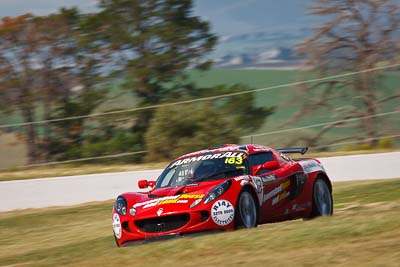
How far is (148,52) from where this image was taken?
3684cm

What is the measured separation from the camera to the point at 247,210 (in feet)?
39.1

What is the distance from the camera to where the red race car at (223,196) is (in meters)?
11.5

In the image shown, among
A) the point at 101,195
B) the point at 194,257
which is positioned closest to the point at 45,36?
the point at 101,195

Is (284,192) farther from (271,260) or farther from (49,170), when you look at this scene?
(49,170)

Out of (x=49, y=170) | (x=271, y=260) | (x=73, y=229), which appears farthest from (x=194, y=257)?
(x=49, y=170)

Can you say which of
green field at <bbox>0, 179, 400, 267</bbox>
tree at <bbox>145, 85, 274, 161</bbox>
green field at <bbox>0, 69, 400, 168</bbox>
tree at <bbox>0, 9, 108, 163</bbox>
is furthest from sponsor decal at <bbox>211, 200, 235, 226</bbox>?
tree at <bbox>0, 9, 108, 163</bbox>

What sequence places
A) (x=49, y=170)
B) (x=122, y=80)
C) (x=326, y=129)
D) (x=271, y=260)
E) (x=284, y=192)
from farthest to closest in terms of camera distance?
(x=122, y=80) → (x=326, y=129) → (x=49, y=170) → (x=284, y=192) → (x=271, y=260)

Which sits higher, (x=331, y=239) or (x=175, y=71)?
(x=175, y=71)

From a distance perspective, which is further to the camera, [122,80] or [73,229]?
[122,80]

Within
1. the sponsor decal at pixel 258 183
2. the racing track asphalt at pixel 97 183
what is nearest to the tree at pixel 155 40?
the racing track asphalt at pixel 97 183

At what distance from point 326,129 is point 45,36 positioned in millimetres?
14941

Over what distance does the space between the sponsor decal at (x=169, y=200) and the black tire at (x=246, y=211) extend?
48cm

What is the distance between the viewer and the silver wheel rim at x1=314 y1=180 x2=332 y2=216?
542 inches

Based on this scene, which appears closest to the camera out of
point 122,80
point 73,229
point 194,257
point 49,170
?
point 194,257
